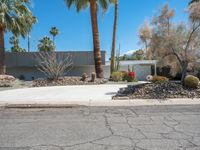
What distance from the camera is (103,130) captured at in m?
8.45

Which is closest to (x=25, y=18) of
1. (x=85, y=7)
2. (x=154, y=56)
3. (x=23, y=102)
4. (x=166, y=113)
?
(x=85, y=7)

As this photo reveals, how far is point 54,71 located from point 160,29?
450 inches

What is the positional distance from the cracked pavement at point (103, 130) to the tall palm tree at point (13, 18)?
21838 mm

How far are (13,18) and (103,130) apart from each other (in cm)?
2645

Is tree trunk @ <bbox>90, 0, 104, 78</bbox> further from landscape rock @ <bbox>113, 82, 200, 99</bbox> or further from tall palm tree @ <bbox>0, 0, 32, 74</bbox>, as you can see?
landscape rock @ <bbox>113, 82, 200, 99</bbox>

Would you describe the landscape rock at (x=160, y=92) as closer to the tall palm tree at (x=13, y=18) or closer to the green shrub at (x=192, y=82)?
the green shrub at (x=192, y=82)

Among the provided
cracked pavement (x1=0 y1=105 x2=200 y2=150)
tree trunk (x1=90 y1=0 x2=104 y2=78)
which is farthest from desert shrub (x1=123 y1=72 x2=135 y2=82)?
cracked pavement (x1=0 y1=105 x2=200 y2=150)

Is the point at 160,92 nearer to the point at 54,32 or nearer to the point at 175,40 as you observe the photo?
the point at 175,40

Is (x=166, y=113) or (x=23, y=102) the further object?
(x=23, y=102)

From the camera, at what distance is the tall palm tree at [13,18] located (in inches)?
1241

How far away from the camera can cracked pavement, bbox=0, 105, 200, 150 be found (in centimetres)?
689

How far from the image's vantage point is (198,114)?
11047 mm

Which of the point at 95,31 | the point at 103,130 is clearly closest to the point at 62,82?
the point at 95,31

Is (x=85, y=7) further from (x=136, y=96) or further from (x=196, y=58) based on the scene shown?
(x=136, y=96)
